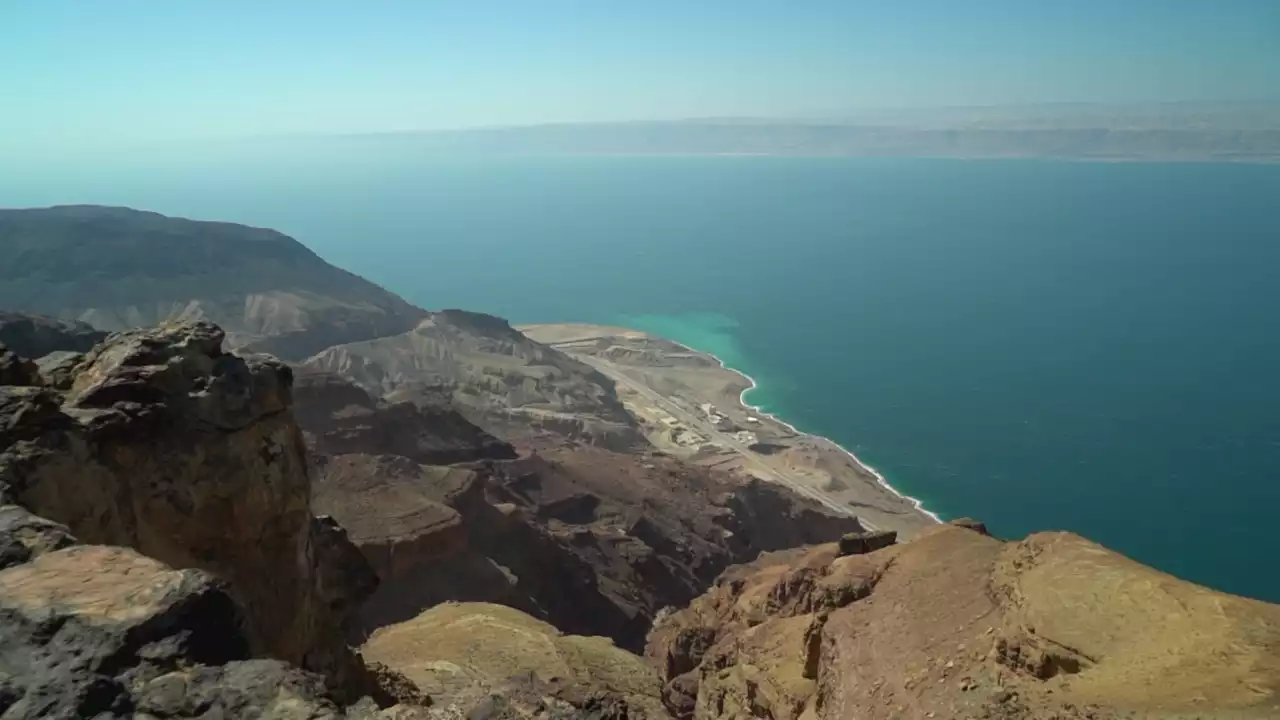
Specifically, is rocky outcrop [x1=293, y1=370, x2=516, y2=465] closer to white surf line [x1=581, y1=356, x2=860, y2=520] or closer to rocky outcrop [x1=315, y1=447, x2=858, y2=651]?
rocky outcrop [x1=315, y1=447, x2=858, y2=651]

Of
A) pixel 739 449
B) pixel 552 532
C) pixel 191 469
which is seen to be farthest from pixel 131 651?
A: pixel 739 449

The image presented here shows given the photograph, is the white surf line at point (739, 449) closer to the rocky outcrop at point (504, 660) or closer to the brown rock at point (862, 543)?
the brown rock at point (862, 543)

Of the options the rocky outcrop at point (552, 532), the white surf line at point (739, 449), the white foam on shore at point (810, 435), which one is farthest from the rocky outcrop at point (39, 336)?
the white foam on shore at point (810, 435)

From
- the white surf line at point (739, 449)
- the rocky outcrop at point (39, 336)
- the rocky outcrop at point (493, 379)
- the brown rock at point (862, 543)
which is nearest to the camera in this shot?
the brown rock at point (862, 543)

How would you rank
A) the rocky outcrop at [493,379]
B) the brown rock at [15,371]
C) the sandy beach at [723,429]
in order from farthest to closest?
the rocky outcrop at [493,379]
the sandy beach at [723,429]
the brown rock at [15,371]

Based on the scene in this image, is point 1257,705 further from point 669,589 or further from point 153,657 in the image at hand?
point 669,589

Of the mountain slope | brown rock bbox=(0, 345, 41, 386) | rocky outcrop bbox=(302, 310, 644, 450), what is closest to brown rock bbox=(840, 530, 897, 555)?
brown rock bbox=(0, 345, 41, 386)
